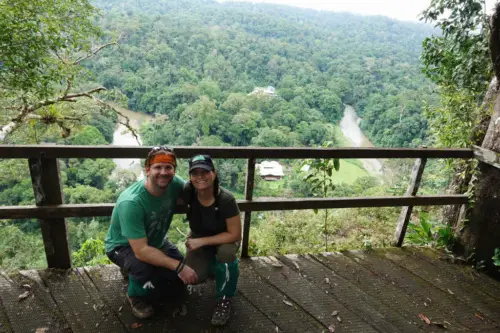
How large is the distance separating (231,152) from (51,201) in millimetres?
1324

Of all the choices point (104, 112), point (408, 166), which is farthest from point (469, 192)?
point (408, 166)

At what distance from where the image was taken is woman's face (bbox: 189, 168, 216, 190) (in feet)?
6.75

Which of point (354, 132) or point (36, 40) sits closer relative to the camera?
point (36, 40)

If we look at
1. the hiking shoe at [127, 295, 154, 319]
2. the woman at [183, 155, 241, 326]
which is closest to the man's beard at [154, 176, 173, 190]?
the woman at [183, 155, 241, 326]

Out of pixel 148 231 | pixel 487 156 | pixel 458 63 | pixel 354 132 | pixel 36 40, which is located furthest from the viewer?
pixel 354 132

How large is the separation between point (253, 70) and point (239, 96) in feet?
52.1

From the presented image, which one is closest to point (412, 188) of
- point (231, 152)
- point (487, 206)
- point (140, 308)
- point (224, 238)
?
point (487, 206)

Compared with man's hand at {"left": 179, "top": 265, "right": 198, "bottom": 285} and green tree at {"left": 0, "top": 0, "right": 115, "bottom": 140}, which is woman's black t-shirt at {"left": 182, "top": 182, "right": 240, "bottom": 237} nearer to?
man's hand at {"left": 179, "top": 265, "right": 198, "bottom": 285}

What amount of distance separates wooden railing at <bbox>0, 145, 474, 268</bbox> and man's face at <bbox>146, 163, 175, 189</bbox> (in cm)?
38

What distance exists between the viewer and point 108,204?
2504 mm

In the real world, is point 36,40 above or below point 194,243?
above

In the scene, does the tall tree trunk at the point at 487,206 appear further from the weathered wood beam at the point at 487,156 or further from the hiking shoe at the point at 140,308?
the hiking shoe at the point at 140,308

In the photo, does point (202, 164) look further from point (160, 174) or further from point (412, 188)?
point (412, 188)

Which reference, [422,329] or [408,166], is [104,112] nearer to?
[422,329]
